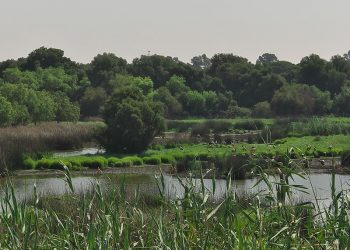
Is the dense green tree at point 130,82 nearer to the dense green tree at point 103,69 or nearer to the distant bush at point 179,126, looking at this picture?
the dense green tree at point 103,69

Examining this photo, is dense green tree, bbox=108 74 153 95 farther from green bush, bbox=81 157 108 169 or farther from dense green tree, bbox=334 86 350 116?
green bush, bbox=81 157 108 169

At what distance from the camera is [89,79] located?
75.0m

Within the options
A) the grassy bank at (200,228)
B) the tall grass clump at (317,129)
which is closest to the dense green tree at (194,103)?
the tall grass clump at (317,129)

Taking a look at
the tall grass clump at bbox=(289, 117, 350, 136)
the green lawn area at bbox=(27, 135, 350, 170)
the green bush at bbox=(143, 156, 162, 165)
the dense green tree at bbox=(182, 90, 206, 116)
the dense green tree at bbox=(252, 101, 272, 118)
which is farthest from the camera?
the dense green tree at bbox=(182, 90, 206, 116)

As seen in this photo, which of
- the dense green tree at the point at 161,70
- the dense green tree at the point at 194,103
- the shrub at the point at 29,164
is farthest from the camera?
the dense green tree at the point at 161,70

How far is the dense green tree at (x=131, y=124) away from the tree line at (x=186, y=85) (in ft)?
36.6

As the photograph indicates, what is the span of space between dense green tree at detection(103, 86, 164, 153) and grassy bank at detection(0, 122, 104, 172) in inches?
43.8

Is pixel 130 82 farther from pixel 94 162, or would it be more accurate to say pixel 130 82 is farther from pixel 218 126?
pixel 94 162

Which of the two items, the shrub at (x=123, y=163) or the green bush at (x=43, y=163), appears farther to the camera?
the shrub at (x=123, y=163)

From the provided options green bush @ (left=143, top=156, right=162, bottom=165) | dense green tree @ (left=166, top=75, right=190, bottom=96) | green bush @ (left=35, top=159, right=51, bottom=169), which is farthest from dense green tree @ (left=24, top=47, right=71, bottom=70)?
green bush @ (left=35, top=159, right=51, bottom=169)

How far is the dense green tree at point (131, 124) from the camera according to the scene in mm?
40188

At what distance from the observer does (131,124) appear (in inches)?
1590

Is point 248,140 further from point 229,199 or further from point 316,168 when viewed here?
point 229,199

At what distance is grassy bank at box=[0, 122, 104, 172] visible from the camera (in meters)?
34.2
